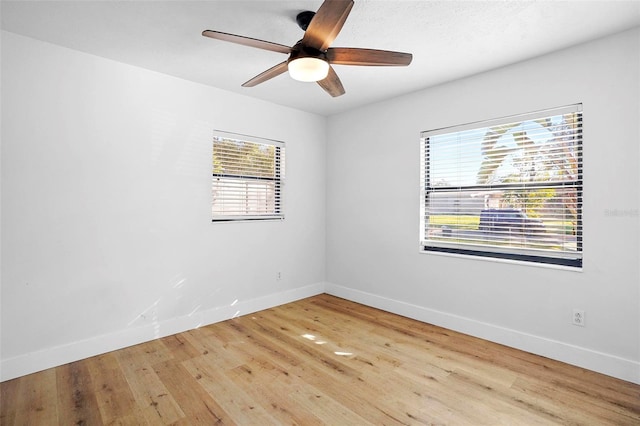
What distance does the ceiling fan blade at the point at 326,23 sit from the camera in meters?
1.60

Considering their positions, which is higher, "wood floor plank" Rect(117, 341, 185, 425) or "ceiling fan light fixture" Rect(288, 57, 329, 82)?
"ceiling fan light fixture" Rect(288, 57, 329, 82)

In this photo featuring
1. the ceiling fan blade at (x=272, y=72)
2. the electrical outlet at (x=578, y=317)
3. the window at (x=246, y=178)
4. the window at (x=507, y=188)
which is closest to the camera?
the ceiling fan blade at (x=272, y=72)

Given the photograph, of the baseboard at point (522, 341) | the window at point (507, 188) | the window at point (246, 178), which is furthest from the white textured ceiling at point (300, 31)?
the baseboard at point (522, 341)

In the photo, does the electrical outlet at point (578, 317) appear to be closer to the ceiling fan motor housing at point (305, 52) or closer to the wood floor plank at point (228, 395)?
the wood floor plank at point (228, 395)

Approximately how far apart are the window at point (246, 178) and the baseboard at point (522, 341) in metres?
1.76

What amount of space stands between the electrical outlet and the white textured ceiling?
2120mm

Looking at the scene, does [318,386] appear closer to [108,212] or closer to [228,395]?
[228,395]

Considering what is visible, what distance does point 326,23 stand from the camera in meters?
1.76

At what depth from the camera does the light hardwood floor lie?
1.99 m

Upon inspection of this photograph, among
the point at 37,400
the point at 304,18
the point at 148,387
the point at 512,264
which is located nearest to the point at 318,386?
the point at 148,387

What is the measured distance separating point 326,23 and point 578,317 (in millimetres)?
2880

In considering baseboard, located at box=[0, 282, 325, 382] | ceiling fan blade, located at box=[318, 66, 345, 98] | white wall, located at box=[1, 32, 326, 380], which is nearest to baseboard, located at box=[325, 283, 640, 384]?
baseboard, located at box=[0, 282, 325, 382]

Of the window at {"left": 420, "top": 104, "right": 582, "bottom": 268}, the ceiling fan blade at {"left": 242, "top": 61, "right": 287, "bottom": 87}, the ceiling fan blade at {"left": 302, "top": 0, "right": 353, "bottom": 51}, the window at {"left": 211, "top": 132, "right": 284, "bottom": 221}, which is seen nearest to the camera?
the ceiling fan blade at {"left": 302, "top": 0, "right": 353, "bottom": 51}

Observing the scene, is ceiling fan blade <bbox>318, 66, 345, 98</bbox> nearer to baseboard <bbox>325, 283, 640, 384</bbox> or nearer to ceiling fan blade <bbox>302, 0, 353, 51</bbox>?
ceiling fan blade <bbox>302, 0, 353, 51</bbox>
